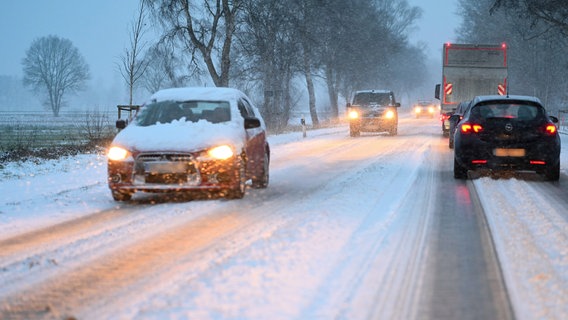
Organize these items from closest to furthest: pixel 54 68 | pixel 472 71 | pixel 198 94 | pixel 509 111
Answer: pixel 198 94 → pixel 509 111 → pixel 472 71 → pixel 54 68

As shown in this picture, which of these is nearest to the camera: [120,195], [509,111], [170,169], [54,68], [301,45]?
[170,169]

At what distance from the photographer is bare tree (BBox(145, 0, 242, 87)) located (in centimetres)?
2691

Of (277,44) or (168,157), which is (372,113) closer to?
(277,44)

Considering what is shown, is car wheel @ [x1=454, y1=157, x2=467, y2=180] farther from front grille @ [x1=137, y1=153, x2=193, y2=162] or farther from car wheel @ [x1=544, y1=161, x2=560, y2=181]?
front grille @ [x1=137, y1=153, x2=193, y2=162]

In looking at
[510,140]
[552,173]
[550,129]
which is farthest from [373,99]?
[510,140]

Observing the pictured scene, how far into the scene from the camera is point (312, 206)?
8.65m

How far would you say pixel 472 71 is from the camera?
2619cm

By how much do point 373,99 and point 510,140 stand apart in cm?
1733

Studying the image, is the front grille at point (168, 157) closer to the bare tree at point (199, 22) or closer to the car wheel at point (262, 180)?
the car wheel at point (262, 180)

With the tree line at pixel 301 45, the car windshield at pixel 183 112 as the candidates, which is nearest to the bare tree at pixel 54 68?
the tree line at pixel 301 45

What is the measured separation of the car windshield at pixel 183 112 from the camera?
410 inches

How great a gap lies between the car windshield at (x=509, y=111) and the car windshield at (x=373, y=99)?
16358 millimetres

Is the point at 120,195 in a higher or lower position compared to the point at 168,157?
lower

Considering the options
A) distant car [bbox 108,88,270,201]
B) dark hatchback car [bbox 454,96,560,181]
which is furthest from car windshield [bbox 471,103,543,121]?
distant car [bbox 108,88,270,201]
